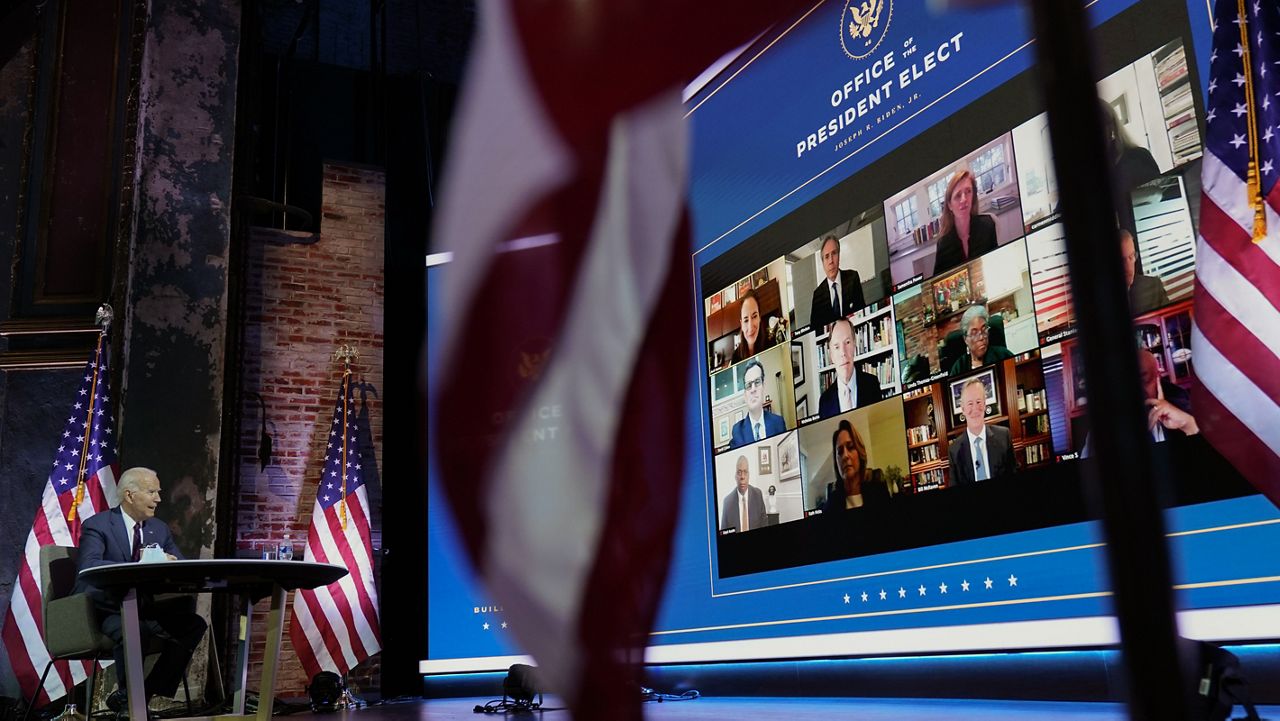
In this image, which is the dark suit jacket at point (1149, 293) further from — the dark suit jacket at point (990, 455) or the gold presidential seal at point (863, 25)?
the gold presidential seal at point (863, 25)

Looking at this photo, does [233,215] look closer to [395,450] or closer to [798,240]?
[395,450]

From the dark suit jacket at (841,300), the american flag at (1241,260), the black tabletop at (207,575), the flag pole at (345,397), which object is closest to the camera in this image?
the american flag at (1241,260)

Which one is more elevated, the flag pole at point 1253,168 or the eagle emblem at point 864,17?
the eagle emblem at point 864,17

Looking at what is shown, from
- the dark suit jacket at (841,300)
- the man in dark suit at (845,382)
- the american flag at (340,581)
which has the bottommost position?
the american flag at (340,581)

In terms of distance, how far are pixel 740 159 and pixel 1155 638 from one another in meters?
4.67

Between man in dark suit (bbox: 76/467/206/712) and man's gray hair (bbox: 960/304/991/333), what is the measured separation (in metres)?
3.23

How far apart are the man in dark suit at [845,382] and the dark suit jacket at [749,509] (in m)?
0.56

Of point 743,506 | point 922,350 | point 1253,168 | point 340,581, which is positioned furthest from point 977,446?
point 340,581

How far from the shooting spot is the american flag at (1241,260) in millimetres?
2451

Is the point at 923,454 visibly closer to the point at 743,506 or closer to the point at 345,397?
the point at 743,506

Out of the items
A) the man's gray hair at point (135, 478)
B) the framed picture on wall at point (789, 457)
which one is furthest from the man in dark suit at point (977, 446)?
the man's gray hair at point (135, 478)

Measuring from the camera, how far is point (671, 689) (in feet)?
16.5

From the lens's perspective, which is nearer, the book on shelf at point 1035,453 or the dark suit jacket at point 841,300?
the book on shelf at point 1035,453

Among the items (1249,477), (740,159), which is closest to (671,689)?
(740,159)
